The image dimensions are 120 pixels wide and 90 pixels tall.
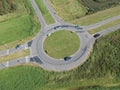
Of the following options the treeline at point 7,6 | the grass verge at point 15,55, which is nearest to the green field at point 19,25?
the treeline at point 7,6

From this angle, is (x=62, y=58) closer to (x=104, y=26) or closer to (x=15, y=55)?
(x=15, y=55)

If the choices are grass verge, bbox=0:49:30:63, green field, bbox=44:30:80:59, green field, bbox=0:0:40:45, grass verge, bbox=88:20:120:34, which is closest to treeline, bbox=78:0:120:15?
grass verge, bbox=88:20:120:34

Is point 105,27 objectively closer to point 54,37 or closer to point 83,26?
point 83,26

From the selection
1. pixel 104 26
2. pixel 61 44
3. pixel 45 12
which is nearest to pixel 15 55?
pixel 61 44

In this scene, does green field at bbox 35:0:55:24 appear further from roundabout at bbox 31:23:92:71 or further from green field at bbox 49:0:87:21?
green field at bbox 49:0:87:21

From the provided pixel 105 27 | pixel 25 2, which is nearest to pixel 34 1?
pixel 25 2
